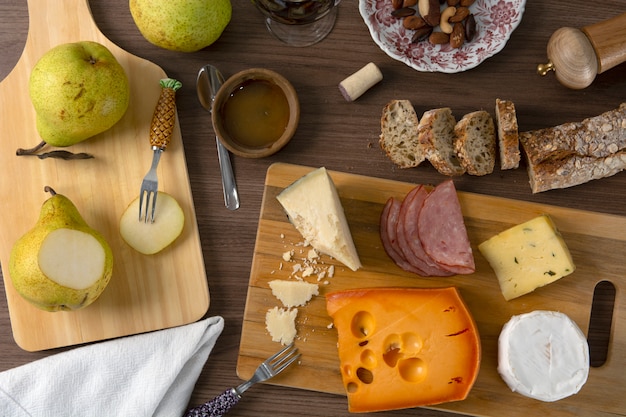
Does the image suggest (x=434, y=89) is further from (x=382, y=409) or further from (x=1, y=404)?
(x=1, y=404)

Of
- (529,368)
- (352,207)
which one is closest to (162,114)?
(352,207)

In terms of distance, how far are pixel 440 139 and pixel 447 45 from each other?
263mm

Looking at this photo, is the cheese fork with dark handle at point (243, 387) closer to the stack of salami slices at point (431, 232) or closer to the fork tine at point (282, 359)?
the fork tine at point (282, 359)

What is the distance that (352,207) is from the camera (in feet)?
5.20

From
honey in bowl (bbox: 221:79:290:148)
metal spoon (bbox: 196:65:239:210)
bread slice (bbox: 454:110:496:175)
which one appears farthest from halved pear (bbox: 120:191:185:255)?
bread slice (bbox: 454:110:496:175)

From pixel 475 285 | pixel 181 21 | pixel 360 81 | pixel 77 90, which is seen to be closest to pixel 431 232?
pixel 475 285

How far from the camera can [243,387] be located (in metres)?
1.53

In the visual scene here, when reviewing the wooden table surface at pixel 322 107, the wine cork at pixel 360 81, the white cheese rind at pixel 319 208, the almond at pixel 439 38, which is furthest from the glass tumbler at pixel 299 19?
the white cheese rind at pixel 319 208

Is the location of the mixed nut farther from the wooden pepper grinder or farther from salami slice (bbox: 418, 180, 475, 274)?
salami slice (bbox: 418, 180, 475, 274)

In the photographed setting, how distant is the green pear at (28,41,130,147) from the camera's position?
137 centimetres

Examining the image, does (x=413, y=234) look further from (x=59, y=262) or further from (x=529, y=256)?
(x=59, y=262)

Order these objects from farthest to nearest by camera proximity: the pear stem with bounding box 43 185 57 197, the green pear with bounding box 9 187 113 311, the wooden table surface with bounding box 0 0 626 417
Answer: the wooden table surface with bounding box 0 0 626 417
the pear stem with bounding box 43 185 57 197
the green pear with bounding box 9 187 113 311

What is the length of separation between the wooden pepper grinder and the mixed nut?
9.2 inches

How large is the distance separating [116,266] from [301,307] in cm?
50
